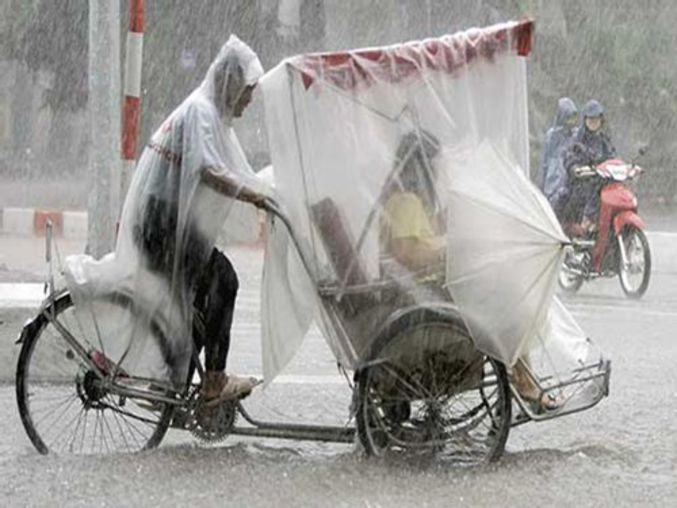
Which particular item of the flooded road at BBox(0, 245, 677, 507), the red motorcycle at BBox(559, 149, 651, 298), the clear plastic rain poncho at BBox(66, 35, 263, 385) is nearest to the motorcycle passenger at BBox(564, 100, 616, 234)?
the red motorcycle at BBox(559, 149, 651, 298)

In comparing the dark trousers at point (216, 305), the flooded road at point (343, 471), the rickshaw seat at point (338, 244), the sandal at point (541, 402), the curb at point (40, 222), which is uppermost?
the rickshaw seat at point (338, 244)

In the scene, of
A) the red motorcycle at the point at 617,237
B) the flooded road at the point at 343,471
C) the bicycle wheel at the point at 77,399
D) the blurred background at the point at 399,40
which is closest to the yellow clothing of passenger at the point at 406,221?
the flooded road at the point at 343,471

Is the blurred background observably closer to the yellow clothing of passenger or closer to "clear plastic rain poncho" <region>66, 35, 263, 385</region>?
"clear plastic rain poncho" <region>66, 35, 263, 385</region>

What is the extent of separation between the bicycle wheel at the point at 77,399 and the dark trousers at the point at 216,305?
191 mm

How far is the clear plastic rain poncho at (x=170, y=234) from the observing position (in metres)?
5.96

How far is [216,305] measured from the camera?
6074 millimetres

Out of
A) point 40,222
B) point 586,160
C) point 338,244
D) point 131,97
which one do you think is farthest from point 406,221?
point 40,222

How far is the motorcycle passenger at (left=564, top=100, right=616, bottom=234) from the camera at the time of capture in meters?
13.3

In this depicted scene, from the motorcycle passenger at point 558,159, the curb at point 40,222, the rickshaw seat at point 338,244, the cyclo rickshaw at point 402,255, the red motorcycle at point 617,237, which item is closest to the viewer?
the cyclo rickshaw at point 402,255

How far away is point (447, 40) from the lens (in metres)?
6.03

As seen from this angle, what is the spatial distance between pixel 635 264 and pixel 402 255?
293 inches

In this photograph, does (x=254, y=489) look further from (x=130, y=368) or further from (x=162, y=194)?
(x=162, y=194)

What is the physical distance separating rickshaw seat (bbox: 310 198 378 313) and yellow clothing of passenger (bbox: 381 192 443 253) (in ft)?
0.43

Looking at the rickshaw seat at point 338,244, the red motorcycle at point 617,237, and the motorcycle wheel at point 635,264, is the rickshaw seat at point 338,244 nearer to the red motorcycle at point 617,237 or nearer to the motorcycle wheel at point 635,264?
the red motorcycle at point 617,237
